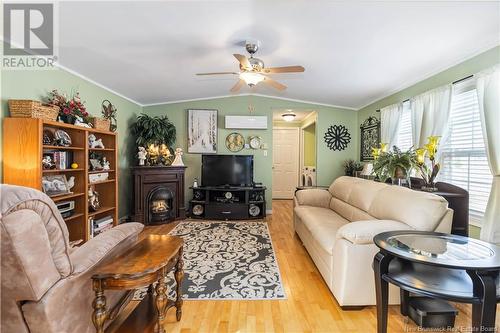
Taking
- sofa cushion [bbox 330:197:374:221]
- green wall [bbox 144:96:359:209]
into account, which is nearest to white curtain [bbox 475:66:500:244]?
sofa cushion [bbox 330:197:374:221]

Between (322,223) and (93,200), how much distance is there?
311 centimetres

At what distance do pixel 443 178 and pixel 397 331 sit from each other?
2.23 meters

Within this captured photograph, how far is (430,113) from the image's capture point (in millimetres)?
3301

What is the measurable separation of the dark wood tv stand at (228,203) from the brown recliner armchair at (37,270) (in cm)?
372

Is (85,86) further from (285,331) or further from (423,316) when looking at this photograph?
(423,316)

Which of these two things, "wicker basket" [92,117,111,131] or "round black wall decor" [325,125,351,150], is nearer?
"wicker basket" [92,117,111,131]

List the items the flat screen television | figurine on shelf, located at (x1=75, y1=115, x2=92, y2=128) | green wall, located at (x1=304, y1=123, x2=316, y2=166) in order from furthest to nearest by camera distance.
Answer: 1. green wall, located at (x1=304, y1=123, x2=316, y2=166)
2. the flat screen television
3. figurine on shelf, located at (x1=75, y1=115, x2=92, y2=128)

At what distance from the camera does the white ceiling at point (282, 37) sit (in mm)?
2131

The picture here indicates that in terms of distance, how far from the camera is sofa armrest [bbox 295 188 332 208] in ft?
13.2

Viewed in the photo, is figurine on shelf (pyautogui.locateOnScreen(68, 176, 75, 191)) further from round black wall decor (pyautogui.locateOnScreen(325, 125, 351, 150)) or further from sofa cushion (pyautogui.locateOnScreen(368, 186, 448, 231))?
round black wall decor (pyautogui.locateOnScreen(325, 125, 351, 150))

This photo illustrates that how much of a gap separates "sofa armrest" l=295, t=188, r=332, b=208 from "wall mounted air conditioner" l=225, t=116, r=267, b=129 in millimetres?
2122

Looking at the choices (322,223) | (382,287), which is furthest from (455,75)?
(382,287)

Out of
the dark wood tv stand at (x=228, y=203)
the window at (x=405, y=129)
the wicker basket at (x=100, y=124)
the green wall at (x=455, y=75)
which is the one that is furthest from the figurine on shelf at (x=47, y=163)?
the window at (x=405, y=129)

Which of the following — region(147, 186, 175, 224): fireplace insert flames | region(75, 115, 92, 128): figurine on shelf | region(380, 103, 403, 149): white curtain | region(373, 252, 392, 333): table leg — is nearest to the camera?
region(373, 252, 392, 333): table leg
